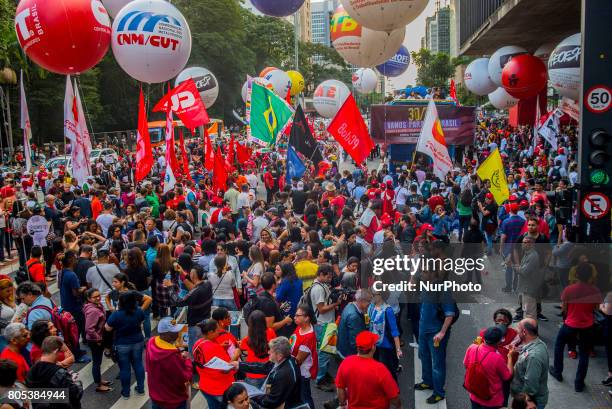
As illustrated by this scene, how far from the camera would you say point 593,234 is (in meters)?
8.58

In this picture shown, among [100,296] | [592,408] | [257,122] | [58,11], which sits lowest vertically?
[592,408]

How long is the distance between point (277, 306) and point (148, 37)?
29.7 feet

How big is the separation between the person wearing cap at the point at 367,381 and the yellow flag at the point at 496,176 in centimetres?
801

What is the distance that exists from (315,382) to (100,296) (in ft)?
9.58

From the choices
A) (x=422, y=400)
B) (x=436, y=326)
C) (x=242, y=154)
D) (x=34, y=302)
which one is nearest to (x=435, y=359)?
(x=436, y=326)

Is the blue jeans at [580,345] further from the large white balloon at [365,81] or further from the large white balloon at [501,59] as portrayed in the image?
the large white balloon at [365,81]

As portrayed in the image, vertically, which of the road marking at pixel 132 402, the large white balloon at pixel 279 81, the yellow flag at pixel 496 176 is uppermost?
the large white balloon at pixel 279 81

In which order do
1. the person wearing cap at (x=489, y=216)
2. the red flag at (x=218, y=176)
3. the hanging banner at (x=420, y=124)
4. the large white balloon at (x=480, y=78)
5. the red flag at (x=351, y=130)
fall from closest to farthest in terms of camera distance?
the person wearing cap at (x=489, y=216) → the red flag at (x=351, y=130) → the red flag at (x=218, y=176) → the hanging banner at (x=420, y=124) → the large white balloon at (x=480, y=78)

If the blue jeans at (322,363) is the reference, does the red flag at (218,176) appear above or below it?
above

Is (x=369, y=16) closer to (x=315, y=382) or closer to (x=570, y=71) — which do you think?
(x=570, y=71)

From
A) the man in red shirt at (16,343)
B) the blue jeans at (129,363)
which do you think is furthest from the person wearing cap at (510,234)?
the man in red shirt at (16,343)

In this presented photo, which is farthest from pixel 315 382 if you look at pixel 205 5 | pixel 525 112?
pixel 205 5

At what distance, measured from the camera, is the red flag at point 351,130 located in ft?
47.0

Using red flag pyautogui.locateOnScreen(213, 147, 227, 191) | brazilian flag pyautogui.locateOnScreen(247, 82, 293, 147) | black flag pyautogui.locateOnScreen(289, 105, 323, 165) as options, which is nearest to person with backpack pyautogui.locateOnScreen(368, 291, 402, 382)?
black flag pyautogui.locateOnScreen(289, 105, 323, 165)
